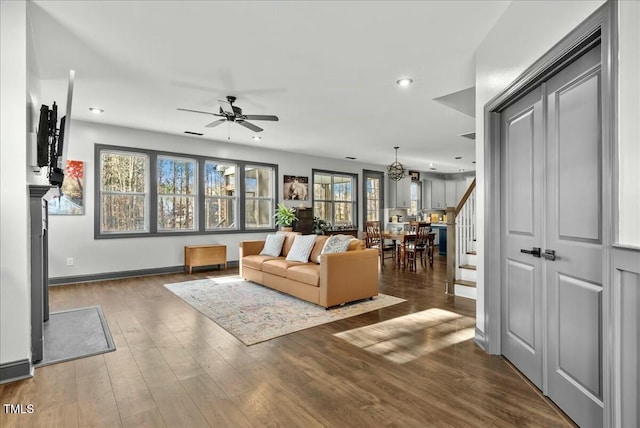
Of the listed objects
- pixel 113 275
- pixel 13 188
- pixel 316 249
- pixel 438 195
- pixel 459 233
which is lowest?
pixel 113 275

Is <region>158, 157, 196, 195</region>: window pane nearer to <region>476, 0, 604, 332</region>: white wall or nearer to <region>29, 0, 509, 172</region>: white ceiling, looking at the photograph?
<region>29, 0, 509, 172</region>: white ceiling

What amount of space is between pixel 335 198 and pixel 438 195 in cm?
503

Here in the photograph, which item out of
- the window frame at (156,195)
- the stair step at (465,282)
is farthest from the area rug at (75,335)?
the stair step at (465,282)

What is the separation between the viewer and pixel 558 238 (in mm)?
2029

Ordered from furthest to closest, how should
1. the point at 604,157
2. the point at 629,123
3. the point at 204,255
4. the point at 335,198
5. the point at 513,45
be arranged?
Answer: the point at 335,198, the point at 204,255, the point at 513,45, the point at 604,157, the point at 629,123

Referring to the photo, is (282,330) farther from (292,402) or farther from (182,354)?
(292,402)

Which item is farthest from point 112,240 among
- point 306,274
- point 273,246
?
point 306,274

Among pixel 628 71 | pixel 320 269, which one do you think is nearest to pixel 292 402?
pixel 320 269

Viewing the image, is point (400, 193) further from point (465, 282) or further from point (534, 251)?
point (534, 251)

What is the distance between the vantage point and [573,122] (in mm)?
1894

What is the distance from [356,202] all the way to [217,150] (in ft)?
14.9

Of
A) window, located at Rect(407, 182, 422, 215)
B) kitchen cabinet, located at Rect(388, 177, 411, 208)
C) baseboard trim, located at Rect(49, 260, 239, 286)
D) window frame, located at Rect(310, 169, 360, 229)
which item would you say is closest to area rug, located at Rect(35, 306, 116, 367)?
baseboard trim, located at Rect(49, 260, 239, 286)

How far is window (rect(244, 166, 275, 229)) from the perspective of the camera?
795 cm

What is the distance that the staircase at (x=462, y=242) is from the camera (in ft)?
15.7
